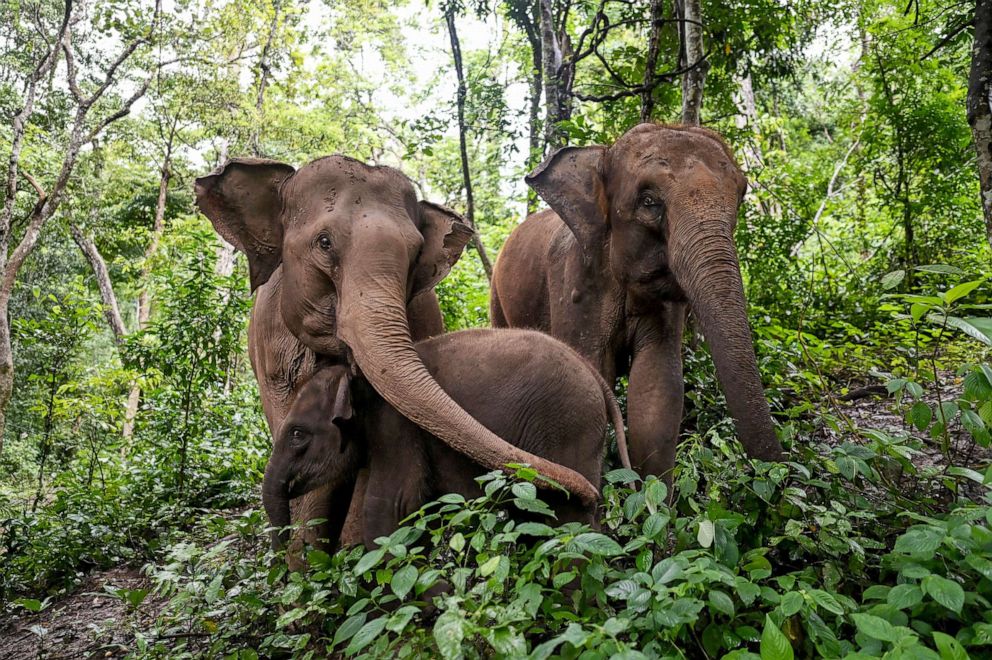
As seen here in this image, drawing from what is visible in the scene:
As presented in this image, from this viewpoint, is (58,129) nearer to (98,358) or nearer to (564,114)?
(98,358)

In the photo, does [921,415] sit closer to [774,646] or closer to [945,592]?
[945,592]

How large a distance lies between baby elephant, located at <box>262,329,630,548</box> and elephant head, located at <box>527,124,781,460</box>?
63 cm

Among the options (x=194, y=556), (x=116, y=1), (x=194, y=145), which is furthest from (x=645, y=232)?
(x=194, y=145)

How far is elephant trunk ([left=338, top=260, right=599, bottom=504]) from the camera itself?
3.31 meters

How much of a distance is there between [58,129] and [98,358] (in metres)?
7.33

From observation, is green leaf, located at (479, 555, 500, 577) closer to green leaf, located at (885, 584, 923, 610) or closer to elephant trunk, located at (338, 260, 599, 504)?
elephant trunk, located at (338, 260, 599, 504)

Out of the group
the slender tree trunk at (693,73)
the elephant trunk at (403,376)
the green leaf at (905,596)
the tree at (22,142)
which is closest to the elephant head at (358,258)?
the elephant trunk at (403,376)

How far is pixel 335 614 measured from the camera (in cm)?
345

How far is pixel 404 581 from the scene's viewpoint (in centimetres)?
248

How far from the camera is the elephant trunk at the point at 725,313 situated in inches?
142

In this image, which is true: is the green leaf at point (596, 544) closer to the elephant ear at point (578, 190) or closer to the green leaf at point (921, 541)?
the green leaf at point (921, 541)

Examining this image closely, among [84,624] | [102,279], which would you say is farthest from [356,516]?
[102,279]

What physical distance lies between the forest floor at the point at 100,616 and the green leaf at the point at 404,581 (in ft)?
6.80

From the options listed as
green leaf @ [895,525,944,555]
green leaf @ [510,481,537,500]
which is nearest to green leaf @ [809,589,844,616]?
green leaf @ [895,525,944,555]
